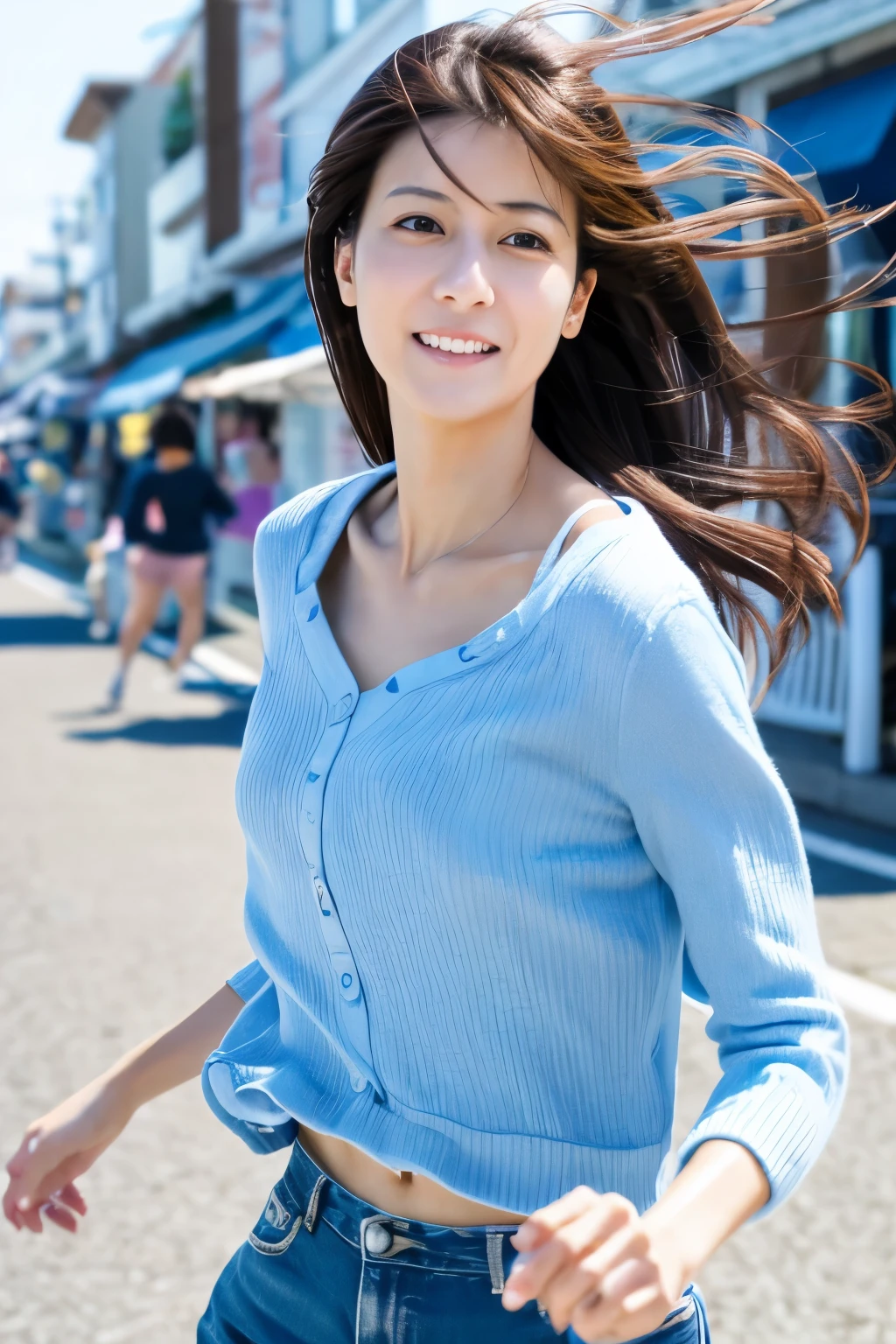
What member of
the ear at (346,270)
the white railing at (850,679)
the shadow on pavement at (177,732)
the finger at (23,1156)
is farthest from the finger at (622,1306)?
the shadow on pavement at (177,732)

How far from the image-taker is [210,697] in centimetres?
1042

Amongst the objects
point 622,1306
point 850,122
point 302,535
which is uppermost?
point 850,122

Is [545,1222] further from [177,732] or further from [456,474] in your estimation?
[177,732]

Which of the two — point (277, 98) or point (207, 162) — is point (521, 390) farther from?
point (207, 162)

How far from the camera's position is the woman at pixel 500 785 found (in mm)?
1143

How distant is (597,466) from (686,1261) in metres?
0.85

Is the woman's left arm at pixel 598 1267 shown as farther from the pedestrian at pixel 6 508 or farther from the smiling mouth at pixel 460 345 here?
the pedestrian at pixel 6 508

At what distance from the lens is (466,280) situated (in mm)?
1301

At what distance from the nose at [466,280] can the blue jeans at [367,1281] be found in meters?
0.79

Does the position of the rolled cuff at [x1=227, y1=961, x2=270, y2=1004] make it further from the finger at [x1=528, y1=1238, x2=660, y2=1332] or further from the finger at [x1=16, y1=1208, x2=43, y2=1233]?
the finger at [x1=528, y1=1238, x2=660, y2=1332]

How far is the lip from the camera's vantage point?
1318 millimetres

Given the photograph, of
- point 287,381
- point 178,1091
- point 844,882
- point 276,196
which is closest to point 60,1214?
point 178,1091

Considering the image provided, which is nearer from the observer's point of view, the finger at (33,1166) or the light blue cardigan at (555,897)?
the light blue cardigan at (555,897)

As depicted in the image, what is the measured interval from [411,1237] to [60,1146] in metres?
0.45
